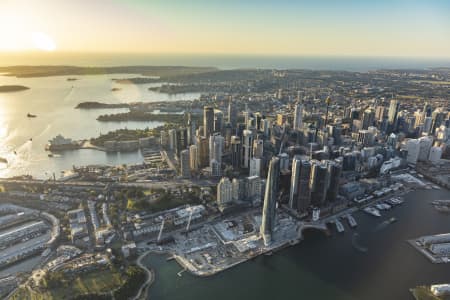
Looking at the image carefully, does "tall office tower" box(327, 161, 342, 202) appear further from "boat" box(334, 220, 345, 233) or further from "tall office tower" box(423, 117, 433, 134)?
"tall office tower" box(423, 117, 433, 134)

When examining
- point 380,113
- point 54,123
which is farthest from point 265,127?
point 54,123

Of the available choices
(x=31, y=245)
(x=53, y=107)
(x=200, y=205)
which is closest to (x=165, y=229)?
(x=200, y=205)

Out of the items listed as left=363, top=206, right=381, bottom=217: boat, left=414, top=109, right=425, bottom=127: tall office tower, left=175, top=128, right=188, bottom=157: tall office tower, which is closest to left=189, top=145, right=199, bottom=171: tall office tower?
left=175, top=128, right=188, bottom=157: tall office tower

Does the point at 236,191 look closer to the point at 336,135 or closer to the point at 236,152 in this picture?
the point at 236,152

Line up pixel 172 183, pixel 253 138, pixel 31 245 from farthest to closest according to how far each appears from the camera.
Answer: pixel 253 138, pixel 172 183, pixel 31 245

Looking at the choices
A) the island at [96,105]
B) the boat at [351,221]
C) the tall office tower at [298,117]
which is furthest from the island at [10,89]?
Result: the boat at [351,221]

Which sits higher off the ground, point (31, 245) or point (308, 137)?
point (308, 137)

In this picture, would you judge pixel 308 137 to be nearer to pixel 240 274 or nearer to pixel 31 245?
pixel 240 274
